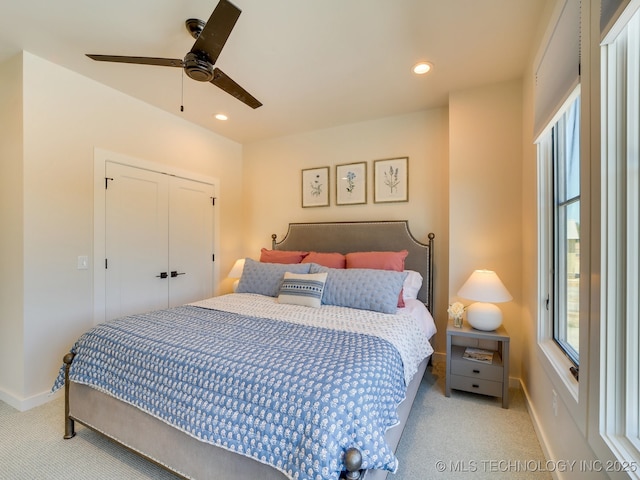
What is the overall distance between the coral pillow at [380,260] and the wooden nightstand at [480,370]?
732 mm

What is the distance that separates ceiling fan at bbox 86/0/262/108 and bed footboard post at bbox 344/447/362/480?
1.97 m

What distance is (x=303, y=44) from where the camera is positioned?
213cm

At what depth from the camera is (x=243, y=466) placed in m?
1.26

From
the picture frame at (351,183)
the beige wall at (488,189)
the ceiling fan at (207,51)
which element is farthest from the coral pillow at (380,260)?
the ceiling fan at (207,51)

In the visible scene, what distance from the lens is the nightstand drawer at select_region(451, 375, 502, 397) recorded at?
2280mm

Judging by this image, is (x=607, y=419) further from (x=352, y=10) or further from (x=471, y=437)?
A: (x=352, y=10)

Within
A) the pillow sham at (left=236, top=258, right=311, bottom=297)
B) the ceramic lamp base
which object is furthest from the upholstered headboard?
the pillow sham at (left=236, top=258, right=311, bottom=297)

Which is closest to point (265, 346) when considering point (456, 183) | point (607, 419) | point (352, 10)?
point (607, 419)

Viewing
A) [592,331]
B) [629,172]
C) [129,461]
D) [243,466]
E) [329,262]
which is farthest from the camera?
[329,262]

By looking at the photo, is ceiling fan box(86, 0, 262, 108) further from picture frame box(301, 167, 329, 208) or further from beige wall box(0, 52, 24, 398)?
picture frame box(301, 167, 329, 208)

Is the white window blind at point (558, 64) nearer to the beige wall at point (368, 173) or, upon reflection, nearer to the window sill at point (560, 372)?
the beige wall at point (368, 173)

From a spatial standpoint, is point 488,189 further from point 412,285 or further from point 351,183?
point 351,183

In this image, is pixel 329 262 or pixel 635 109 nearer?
pixel 635 109

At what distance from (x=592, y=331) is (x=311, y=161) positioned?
10.8ft
